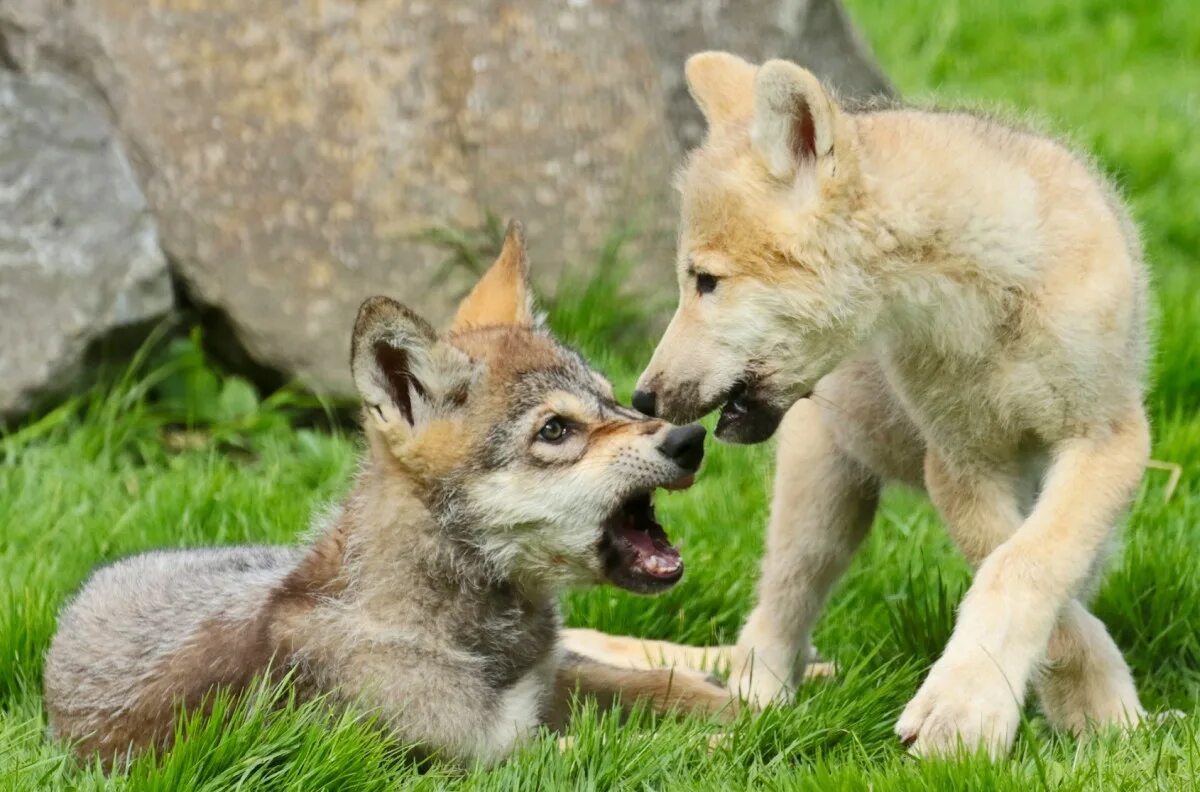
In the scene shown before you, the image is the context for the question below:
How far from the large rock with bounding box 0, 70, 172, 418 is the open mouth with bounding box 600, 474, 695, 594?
324 cm

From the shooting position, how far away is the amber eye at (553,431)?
177 inches

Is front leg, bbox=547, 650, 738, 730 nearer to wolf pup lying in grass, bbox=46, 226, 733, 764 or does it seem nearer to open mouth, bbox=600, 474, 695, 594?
wolf pup lying in grass, bbox=46, 226, 733, 764

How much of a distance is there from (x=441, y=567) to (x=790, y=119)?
Answer: 58.5 inches

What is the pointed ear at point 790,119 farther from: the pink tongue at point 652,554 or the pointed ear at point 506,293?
the pink tongue at point 652,554

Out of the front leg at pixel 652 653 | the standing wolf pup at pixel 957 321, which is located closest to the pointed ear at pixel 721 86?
the standing wolf pup at pixel 957 321

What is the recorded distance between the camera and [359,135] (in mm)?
7312

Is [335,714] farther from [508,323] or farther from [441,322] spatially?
[441,322]

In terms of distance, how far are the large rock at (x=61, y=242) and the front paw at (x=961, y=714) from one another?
4.06 meters

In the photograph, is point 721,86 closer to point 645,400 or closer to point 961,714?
point 645,400

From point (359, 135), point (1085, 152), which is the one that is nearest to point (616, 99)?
point (359, 135)

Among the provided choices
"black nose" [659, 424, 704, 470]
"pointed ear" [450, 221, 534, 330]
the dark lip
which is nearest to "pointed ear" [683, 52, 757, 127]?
"pointed ear" [450, 221, 534, 330]

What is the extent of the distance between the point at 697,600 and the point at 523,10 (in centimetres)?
295

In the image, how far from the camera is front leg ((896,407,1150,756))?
4066mm

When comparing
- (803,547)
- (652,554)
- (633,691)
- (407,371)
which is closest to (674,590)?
(803,547)
